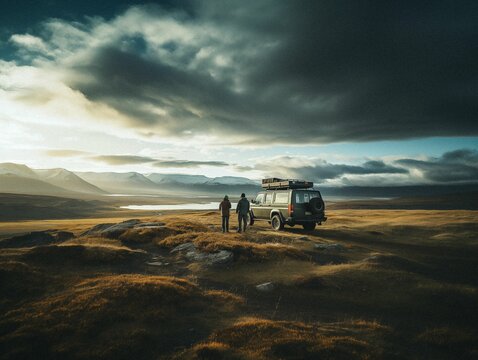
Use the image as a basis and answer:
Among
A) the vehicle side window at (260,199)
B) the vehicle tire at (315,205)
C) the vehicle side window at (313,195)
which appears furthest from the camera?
the vehicle side window at (260,199)

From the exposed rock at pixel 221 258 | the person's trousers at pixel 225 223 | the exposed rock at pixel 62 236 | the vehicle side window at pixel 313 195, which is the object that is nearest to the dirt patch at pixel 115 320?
the exposed rock at pixel 221 258

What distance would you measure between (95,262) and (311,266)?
11101 mm

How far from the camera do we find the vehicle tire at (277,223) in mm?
24033

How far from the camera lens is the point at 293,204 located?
22.8 m

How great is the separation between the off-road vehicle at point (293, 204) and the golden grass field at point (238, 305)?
4.61 metres

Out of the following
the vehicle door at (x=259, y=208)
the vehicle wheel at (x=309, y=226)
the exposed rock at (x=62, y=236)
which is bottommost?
the exposed rock at (x=62, y=236)

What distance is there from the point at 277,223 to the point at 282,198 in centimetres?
226

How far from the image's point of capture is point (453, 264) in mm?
16297

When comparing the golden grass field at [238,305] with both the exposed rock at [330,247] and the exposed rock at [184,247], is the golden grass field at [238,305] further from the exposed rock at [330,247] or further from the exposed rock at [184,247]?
the exposed rock at [184,247]

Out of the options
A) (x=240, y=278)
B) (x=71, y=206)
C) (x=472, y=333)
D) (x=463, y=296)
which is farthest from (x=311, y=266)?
(x=71, y=206)

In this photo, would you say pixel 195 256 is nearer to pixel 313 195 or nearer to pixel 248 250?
pixel 248 250

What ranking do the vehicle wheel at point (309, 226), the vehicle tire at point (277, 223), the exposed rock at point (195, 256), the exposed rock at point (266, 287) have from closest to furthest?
the exposed rock at point (266, 287)
the exposed rock at point (195, 256)
the vehicle tire at point (277, 223)
the vehicle wheel at point (309, 226)

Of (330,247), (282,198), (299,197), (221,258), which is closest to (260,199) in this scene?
(282,198)

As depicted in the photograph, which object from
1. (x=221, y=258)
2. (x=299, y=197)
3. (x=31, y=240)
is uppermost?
(x=299, y=197)
